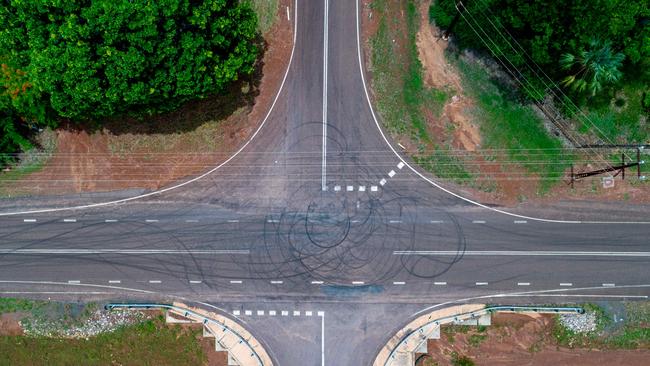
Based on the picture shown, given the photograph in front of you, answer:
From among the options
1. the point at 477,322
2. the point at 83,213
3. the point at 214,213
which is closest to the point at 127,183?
the point at 83,213

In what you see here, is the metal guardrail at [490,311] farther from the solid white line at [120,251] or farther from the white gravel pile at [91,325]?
the white gravel pile at [91,325]

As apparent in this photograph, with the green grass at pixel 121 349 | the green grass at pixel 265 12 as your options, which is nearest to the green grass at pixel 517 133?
the green grass at pixel 265 12

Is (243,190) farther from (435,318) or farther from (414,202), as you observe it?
(435,318)

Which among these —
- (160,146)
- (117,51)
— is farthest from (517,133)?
(117,51)

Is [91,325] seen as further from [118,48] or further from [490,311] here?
[490,311]

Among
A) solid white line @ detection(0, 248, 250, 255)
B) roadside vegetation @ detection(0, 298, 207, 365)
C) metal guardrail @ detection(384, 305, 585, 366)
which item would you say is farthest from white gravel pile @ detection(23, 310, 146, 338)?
metal guardrail @ detection(384, 305, 585, 366)

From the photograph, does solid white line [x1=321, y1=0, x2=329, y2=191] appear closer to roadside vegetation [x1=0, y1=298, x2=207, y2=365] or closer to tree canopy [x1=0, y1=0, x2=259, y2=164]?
tree canopy [x1=0, y1=0, x2=259, y2=164]
